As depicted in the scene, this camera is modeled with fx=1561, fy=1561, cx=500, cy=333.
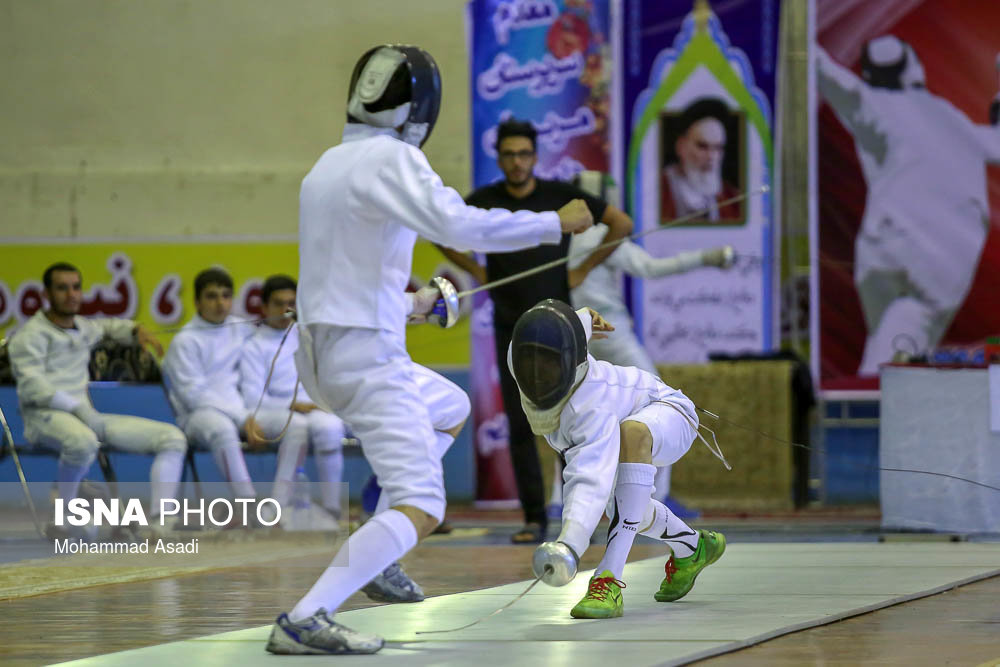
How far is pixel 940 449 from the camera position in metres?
5.45

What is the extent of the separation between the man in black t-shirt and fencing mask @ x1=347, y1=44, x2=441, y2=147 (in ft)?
7.10

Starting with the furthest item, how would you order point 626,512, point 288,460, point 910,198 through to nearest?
point 910,198 < point 288,460 < point 626,512

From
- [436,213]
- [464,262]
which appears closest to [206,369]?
[464,262]

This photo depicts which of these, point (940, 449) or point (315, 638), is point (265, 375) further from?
point (315, 638)

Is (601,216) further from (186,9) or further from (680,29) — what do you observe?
(186,9)

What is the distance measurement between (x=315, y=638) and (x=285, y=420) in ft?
9.77

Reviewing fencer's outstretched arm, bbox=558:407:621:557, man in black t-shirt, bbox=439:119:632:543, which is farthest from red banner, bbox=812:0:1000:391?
fencer's outstretched arm, bbox=558:407:621:557

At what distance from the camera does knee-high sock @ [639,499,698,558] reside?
3.51m

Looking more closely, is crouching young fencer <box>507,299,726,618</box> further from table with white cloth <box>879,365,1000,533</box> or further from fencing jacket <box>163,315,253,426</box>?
fencing jacket <box>163,315,253,426</box>

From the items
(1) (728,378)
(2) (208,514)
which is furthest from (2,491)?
(1) (728,378)

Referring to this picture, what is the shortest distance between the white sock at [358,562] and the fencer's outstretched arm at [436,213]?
1.72ft

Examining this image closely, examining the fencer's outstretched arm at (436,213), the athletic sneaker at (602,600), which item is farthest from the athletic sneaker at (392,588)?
the fencer's outstretched arm at (436,213)

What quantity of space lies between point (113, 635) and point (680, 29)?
187 inches

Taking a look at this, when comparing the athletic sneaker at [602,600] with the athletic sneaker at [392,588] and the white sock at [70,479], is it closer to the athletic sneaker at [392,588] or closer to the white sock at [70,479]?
the athletic sneaker at [392,588]
